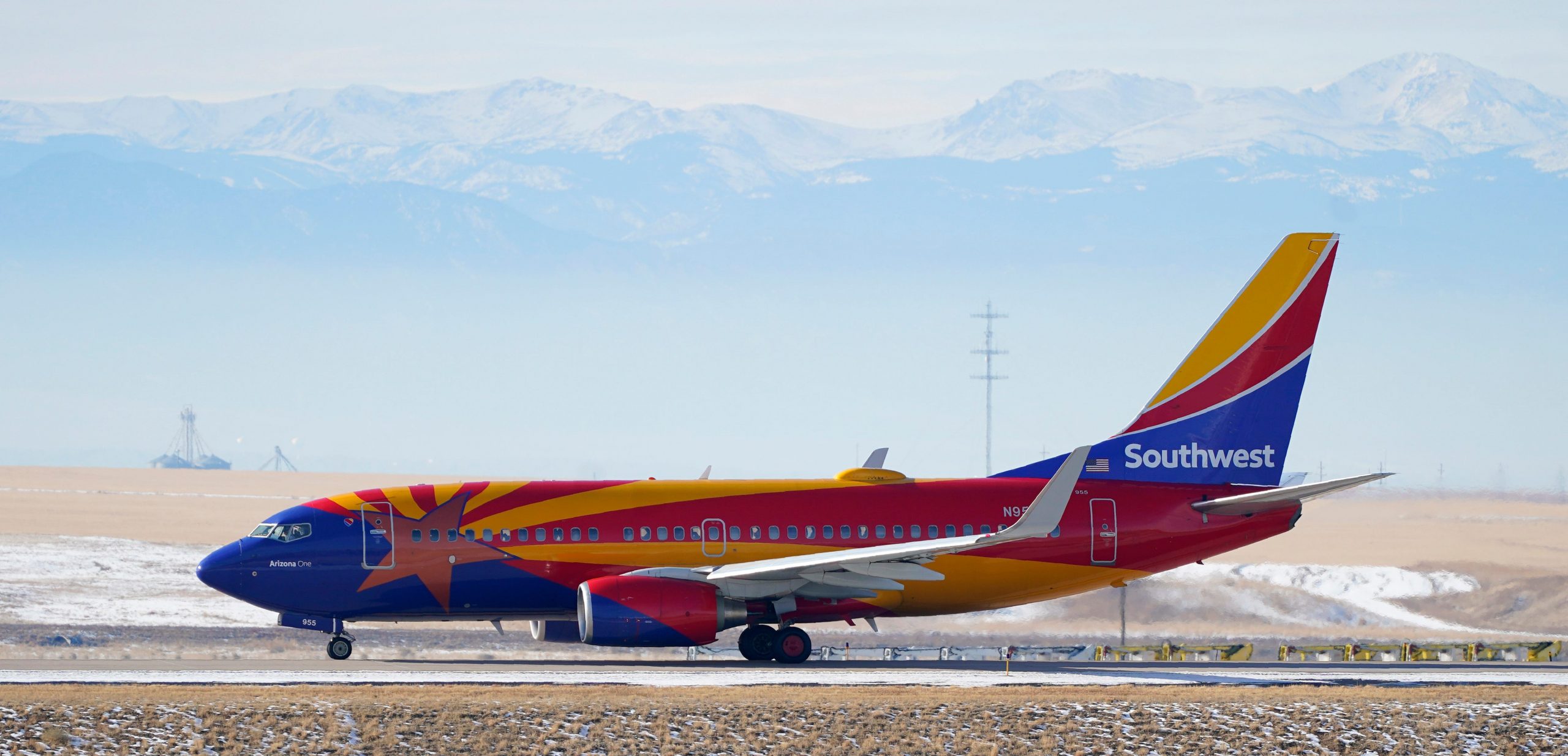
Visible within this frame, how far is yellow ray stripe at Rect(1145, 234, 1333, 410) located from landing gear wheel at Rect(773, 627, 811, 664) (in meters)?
10.1

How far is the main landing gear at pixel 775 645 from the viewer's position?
38250 mm

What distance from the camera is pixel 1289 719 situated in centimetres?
3119

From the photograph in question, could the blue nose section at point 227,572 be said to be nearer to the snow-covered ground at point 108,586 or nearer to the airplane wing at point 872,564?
the airplane wing at point 872,564

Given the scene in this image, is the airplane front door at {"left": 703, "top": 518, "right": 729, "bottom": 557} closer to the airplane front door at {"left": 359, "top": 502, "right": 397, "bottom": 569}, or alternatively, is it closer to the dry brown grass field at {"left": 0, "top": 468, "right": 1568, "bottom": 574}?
the airplane front door at {"left": 359, "top": 502, "right": 397, "bottom": 569}

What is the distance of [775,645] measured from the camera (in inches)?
1511

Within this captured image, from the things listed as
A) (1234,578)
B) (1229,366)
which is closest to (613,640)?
(1229,366)

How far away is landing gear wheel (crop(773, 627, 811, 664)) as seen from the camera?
125 feet

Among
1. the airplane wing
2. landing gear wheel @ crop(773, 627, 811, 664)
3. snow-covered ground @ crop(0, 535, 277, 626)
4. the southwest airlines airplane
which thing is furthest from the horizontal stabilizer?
snow-covered ground @ crop(0, 535, 277, 626)

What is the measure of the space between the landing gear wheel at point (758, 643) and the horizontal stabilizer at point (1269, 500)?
10108 millimetres

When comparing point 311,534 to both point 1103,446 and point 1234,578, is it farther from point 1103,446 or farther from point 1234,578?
point 1234,578

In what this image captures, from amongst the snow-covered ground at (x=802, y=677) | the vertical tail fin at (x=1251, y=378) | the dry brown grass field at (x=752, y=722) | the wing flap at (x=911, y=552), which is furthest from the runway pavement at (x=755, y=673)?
the vertical tail fin at (x=1251, y=378)

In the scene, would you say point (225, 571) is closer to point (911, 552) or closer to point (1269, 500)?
point (911, 552)

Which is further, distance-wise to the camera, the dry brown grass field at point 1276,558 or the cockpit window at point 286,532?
the dry brown grass field at point 1276,558

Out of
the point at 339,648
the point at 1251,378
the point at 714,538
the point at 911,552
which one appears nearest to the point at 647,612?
the point at 714,538
